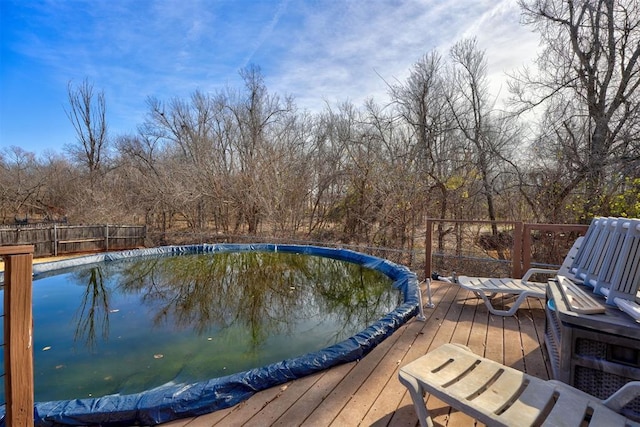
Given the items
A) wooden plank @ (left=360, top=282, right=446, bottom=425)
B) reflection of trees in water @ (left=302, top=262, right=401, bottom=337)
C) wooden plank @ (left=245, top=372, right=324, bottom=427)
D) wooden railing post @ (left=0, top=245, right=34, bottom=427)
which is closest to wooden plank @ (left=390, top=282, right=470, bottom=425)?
wooden plank @ (left=360, top=282, right=446, bottom=425)

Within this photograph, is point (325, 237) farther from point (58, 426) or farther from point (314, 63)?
point (58, 426)

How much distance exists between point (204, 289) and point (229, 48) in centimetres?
869

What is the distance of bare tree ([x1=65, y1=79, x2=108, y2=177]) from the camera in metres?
16.0

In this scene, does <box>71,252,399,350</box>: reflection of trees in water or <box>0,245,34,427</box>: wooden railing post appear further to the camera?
<box>71,252,399,350</box>: reflection of trees in water

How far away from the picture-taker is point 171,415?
167cm

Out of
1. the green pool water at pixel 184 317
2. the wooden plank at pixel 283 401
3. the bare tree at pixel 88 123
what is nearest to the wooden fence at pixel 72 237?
the green pool water at pixel 184 317

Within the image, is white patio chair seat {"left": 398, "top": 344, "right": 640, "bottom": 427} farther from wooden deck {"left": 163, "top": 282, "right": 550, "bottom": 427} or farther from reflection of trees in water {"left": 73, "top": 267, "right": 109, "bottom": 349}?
reflection of trees in water {"left": 73, "top": 267, "right": 109, "bottom": 349}

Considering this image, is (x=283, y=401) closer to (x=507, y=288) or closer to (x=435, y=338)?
(x=435, y=338)

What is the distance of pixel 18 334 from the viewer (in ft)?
3.98

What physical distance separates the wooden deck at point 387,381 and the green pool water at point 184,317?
1132 millimetres

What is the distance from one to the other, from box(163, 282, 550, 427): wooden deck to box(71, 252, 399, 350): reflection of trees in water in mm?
1395

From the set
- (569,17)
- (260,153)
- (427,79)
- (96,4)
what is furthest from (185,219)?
(569,17)

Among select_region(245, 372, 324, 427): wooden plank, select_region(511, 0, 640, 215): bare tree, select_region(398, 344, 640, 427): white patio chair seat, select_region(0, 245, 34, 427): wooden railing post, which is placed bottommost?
select_region(245, 372, 324, 427): wooden plank

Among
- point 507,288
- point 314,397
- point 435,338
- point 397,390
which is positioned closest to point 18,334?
point 314,397
